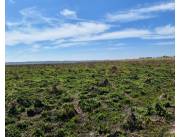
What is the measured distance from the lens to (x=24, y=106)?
1088cm

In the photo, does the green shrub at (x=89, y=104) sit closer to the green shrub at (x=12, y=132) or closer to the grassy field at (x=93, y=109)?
the grassy field at (x=93, y=109)

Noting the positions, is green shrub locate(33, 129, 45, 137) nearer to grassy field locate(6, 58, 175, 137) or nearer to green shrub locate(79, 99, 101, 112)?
grassy field locate(6, 58, 175, 137)

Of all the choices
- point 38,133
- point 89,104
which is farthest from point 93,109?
point 38,133

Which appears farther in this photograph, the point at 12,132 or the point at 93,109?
the point at 93,109

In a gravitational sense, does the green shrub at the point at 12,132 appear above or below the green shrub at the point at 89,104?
below

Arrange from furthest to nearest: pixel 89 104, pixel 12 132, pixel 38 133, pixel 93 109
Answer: pixel 89 104, pixel 93 109, pixel 12 132, pixel 38 133

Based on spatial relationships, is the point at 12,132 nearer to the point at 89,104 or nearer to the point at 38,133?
the point at 38,133

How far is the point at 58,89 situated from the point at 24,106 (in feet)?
7.53

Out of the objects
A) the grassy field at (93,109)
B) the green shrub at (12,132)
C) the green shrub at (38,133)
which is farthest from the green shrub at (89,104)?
the green shrub at (12,132)

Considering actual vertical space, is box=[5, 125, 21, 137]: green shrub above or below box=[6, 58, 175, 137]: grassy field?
below

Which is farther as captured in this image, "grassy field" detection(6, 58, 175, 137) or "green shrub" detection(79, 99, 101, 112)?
"green shrub" detection(79, 99, 101, 112)

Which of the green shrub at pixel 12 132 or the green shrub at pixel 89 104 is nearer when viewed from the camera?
the green shrub at pixel 12 132

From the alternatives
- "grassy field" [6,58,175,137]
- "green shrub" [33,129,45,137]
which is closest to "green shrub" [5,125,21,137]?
"grassy field" [6,58,175,137]

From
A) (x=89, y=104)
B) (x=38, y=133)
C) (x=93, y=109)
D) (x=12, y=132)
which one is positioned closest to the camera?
(x=38, y=133)
